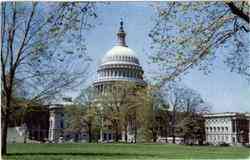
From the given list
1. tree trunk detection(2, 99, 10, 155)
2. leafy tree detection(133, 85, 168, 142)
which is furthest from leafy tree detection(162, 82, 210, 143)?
tree trunk detection(2, 99, 10, 155)

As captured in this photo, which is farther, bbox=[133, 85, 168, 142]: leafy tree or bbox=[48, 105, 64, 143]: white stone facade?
bbox=[48, 105, 64, 143]: white stone facade

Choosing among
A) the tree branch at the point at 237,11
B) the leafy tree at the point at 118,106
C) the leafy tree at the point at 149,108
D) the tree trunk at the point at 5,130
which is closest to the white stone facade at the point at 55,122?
the tree trunk at the point at 5,130

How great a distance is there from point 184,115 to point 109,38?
277cm

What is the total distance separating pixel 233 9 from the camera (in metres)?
5.76

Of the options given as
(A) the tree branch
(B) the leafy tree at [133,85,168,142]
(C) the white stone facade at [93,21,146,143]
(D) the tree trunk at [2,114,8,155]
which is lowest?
(D) the tree trunk at [2,114,8,155]

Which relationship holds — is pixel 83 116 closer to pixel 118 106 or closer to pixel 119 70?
pixel 118 106

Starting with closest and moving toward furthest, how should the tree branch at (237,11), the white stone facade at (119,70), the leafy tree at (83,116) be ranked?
1. the tree branch at (237,11)
2. the white stone facade at (119,70)
3. the leafy tree at (83,116)

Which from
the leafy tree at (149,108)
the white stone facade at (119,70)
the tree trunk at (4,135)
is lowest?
the tree trunk at (4,135)

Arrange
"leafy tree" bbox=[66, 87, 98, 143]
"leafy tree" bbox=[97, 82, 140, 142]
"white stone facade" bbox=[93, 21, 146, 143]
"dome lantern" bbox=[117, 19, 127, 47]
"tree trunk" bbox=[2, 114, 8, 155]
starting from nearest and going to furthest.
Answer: "tree trunk" bbox=[2, 114, 8, 155] → "dome lantern" bbox=[117, 19, 127, 47] → "white stone facade" bbox=[93, 21, 146, 143] → "leafy tree" bbox=[66, 87, 98, 143] → "leafy tree" bbox=[97, 82, 140, 142]

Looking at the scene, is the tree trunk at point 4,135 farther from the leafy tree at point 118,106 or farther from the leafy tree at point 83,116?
the leafy tree at point 118,106

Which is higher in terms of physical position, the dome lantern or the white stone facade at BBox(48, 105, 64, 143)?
the dome lantern

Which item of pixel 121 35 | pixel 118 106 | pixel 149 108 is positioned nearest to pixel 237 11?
pixel 121 35

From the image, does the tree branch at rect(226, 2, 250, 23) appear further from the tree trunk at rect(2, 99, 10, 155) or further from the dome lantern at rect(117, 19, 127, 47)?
the tree trunk at rect(2, 99, 10, 155)

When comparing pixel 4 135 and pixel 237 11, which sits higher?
pixel 237 11
